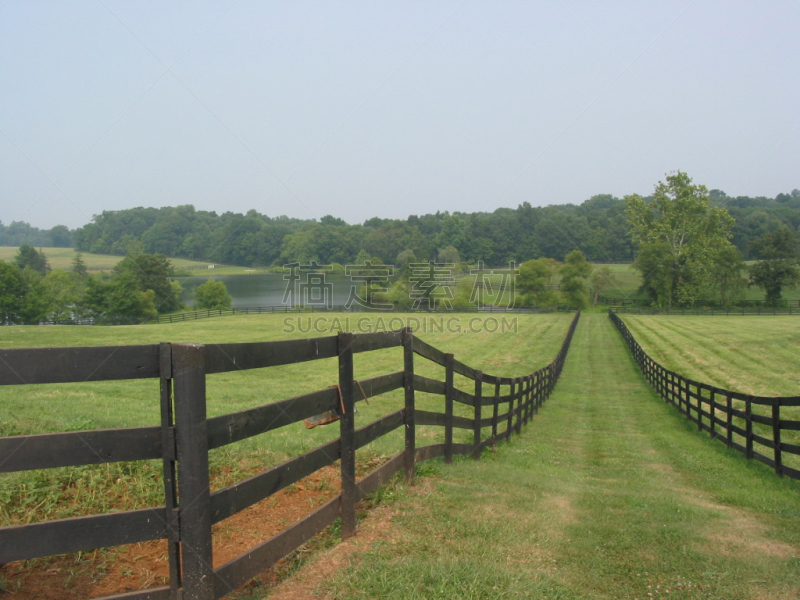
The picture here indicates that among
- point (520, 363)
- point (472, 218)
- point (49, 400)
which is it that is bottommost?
point (520, 363)

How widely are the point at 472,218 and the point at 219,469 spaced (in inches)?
4819

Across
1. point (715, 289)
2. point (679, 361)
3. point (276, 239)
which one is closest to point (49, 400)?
point (679, 361)

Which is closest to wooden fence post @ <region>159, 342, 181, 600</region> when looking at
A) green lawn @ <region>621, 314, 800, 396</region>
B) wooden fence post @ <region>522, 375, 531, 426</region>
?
wooden fence post @ <region>522, 375, 531, 426</region>

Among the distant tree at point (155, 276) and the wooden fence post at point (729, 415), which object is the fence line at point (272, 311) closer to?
the distant tree at point (155, 276)

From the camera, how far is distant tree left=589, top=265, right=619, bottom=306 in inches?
3686

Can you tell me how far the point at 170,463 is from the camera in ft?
8.97

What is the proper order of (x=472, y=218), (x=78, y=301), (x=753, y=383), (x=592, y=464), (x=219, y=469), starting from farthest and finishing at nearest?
(x=472, y=218) → (x=78, y=301) → (x=753, y=383) → (x=592, y=464) → (x=219, y=469)

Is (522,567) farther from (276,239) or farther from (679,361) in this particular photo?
(276,239)

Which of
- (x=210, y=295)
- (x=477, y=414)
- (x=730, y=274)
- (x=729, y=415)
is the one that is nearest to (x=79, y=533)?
(x=477, y=414)

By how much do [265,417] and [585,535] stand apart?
9.92 feet

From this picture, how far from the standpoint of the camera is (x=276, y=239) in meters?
73.6

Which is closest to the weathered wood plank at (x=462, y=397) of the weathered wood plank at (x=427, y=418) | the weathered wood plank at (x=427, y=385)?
the weathered wood plank at (x=427, y=418)

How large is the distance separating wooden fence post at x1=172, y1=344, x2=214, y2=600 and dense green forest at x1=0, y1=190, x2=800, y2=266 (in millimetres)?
19286

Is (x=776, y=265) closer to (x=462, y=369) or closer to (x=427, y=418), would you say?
(x=462, y=369)
